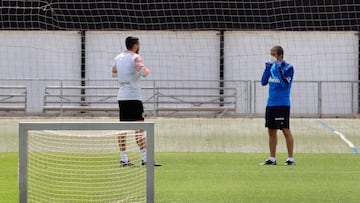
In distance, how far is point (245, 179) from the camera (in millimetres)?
12031

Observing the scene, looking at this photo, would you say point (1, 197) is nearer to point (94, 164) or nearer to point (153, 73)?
point (94, 164)

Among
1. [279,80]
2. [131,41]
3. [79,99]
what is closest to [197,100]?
[79,99]

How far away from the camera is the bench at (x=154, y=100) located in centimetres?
2628

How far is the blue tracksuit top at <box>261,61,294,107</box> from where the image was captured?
44.7ft

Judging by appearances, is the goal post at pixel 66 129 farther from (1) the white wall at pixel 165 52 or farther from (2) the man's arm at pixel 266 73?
(1) the white wall at pixel 165 52

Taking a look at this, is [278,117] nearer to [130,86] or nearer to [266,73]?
[266,73]

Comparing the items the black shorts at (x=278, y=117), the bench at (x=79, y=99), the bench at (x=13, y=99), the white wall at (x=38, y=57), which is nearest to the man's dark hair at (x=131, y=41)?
the black shorts at (x=278, y=117)

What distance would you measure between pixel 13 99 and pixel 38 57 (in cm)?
390

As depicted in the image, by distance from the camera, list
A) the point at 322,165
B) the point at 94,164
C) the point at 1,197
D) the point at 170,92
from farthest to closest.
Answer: the point at 170,92, the point at 322,165, the point at 94,164, the point at 1,197

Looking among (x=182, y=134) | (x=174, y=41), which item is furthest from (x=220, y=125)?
(x=174, y=41)

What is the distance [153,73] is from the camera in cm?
2503

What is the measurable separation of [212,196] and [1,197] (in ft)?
7.67

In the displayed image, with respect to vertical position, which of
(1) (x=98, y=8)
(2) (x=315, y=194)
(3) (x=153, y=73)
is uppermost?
(1) (x=98, y=8)

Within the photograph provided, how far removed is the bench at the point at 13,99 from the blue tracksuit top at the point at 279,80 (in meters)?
13.0
